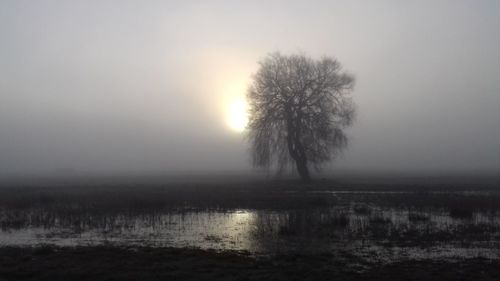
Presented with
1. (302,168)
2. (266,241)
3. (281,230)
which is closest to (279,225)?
(281,230)

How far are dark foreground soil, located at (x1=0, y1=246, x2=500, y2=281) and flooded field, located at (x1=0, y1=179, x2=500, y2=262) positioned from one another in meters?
1.07

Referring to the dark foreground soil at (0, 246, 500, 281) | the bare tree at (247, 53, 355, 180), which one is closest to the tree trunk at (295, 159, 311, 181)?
the bare tree at (247, 53, 355, 180)

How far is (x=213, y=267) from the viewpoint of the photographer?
11.9 meters

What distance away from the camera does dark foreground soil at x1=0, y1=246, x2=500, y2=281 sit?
36.1ft

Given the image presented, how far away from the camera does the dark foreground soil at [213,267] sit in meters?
11.0

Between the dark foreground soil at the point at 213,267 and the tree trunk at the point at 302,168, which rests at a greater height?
the tree trunk at the point at 302,168

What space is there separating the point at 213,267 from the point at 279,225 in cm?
717

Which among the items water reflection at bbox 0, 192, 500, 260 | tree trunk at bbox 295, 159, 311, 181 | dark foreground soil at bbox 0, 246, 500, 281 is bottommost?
dark foreground soil at bbox 0, 246, 500, 281

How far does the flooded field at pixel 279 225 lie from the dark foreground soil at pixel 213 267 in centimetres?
107

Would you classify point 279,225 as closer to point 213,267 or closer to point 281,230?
point 281,230

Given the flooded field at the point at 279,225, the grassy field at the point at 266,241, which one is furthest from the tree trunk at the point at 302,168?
the grassy field at the point at 266,241

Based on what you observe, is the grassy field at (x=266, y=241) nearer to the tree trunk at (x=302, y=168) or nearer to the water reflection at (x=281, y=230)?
the water reflection at (x=281, y=230)

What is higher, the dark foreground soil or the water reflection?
the water reflection

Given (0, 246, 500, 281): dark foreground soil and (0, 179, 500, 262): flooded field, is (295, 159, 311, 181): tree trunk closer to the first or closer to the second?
(0, 179, 500, 262): flooded field
